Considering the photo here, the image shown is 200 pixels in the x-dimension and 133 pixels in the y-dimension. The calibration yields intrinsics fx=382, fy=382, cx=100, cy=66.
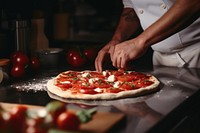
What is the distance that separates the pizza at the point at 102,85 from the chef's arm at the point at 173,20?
0.23 m

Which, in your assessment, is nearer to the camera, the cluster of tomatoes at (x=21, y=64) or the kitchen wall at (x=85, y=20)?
the cluster of tomatoes at (x=21, y=64)

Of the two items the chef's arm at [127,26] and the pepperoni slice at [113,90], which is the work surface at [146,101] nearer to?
Result: the pepperoni slice at [113,90]

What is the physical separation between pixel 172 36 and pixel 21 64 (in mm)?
976

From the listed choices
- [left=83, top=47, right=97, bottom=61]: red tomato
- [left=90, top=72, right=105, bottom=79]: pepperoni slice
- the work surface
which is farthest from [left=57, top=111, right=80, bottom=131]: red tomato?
[left=83, top=47, right=97, bottom=61]: red tomato

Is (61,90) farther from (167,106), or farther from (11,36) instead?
(11,36)

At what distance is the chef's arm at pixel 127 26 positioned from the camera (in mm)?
2683

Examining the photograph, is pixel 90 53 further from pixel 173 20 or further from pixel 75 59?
pixel 173 20

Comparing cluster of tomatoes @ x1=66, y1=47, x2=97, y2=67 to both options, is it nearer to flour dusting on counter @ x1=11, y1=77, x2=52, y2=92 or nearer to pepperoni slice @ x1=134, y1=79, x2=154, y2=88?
flour dusting on counter @ x1=11, y1=77, x2=52, y2=92

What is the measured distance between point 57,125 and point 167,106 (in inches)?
23.5

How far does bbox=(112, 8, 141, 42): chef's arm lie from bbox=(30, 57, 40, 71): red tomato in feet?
1.81

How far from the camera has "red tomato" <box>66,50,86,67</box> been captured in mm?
2635

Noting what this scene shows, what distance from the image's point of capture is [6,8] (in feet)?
9.20

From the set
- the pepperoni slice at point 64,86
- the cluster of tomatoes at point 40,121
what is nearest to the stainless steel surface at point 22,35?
the pepperoni slice at point 64,86

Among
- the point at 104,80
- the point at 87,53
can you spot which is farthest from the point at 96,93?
the point at 87,53
